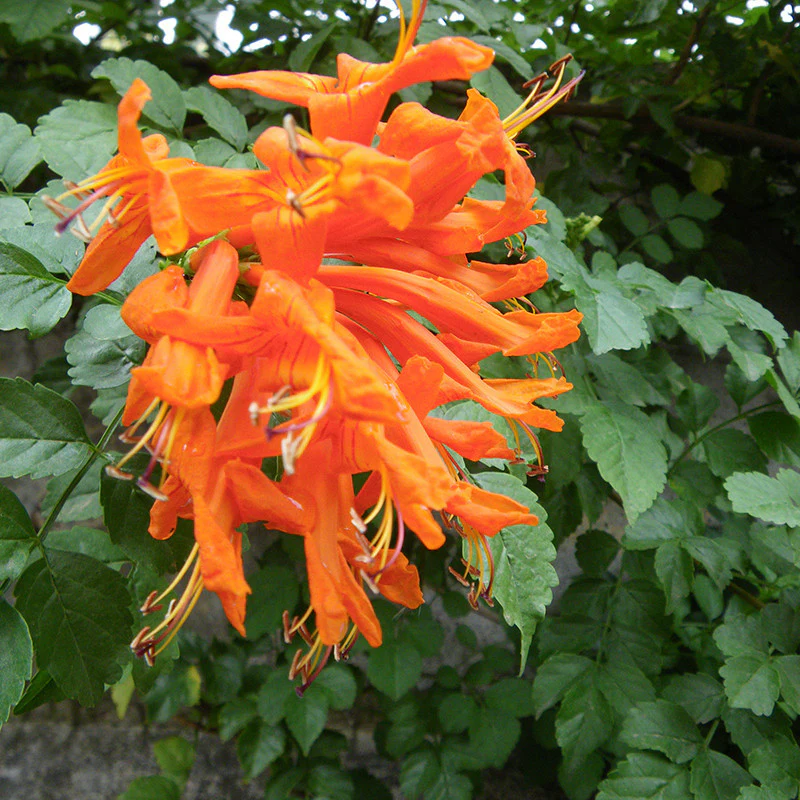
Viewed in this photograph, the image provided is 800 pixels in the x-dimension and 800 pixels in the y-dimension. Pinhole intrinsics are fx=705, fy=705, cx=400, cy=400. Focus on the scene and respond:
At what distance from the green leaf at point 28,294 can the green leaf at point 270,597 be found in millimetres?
1021

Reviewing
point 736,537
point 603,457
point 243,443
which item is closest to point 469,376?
point 243,443

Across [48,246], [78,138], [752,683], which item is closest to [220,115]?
[78,138]

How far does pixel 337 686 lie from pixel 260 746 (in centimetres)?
28

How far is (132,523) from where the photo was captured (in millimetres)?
795

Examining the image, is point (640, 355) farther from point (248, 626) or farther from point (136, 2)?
point (136, 2)

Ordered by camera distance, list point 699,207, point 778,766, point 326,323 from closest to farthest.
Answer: point 326,323
point 778,766
point 699,207

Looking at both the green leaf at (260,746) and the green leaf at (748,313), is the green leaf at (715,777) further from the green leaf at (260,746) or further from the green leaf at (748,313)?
the green leaf at (260,746)

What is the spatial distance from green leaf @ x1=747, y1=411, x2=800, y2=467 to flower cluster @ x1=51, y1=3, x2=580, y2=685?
2.37ft

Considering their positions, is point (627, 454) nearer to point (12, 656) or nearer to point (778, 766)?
point (778, 766)

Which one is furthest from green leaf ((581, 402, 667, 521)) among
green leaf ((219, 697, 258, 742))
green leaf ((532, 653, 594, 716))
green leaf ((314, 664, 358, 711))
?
green leaf ((219, 697, 258, 742))

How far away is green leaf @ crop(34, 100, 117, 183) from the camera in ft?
3.24

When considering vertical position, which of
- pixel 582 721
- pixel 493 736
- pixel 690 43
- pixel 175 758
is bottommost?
pixel 175 758

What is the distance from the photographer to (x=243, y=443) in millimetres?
611

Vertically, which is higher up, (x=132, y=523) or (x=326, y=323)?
(x=326, y=323)
